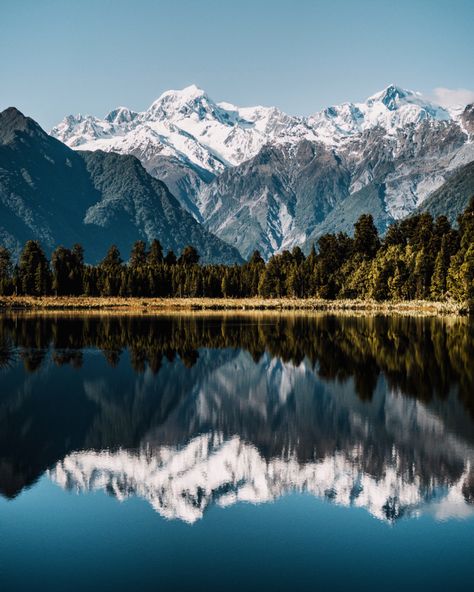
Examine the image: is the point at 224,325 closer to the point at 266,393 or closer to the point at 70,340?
the point at 70,340

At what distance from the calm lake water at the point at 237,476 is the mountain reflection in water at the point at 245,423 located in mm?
114

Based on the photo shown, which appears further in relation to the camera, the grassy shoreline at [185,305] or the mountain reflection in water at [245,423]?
the grassy shoreline at [185,305]

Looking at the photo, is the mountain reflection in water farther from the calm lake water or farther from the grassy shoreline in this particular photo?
the grassy shoreline

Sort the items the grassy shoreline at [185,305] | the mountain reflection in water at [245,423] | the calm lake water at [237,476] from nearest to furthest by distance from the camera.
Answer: the calm lake water at [237,476] → the mountain reflection in water at [245,423] → the grassy shoreline at [185,305]

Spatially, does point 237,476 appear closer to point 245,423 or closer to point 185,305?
point 245,423

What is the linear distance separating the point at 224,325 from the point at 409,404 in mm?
64769

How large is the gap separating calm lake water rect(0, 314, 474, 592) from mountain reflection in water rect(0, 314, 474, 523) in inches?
4.5

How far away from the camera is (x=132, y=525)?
22.1m

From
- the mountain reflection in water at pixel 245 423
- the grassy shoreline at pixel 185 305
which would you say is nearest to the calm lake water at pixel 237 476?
the mountain reflection in water at pixel 245 423

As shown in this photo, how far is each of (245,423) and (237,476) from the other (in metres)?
9.37

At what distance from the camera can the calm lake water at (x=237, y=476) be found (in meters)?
19.2

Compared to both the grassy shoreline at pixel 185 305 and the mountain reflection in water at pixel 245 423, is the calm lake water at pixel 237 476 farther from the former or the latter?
the grassy shoreline at pixel 185 305

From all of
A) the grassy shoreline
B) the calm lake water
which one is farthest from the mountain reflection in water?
the grassy shoreline

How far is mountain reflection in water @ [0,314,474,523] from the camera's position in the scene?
25797 millimetres
